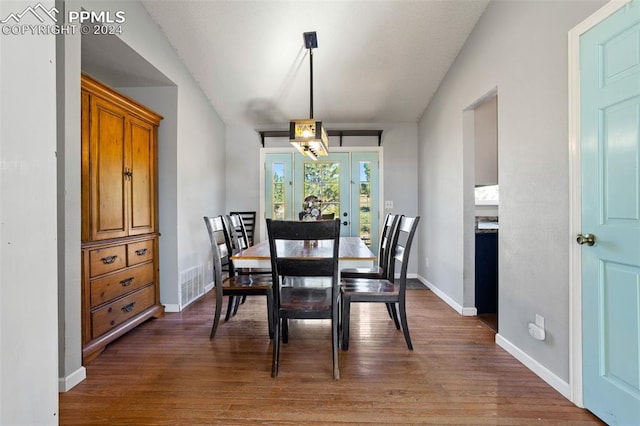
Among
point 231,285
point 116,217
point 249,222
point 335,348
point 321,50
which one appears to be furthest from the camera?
point 249,222

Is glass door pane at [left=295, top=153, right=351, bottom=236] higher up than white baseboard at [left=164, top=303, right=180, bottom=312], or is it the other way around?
glass door pane at [left=295, top=153, right=351, bottom=236]

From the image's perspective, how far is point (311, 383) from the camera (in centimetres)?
185

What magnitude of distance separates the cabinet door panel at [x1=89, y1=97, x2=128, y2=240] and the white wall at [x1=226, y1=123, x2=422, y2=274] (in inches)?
89.9

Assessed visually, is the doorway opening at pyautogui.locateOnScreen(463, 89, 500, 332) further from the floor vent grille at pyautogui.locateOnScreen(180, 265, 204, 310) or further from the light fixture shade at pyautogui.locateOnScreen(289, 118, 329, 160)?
the floor vent grille at pyautogui.locateOnScreen(180, 265, 204, 310)

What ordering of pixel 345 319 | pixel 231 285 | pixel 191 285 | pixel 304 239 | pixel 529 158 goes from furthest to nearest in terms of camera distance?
pixel 191 285 → pixel 231 285 → pixel 345 319 → pixel 529 158 → pixel 304 239

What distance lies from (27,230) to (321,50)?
10.6 feet

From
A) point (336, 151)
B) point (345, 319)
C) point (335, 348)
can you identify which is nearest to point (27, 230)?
point (335, 348)

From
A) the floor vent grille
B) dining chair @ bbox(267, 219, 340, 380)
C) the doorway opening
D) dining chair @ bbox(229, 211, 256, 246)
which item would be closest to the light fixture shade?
dining chair @ bbox(267, 219, 340, 380)

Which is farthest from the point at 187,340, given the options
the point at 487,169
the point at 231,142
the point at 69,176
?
the point at 487,169

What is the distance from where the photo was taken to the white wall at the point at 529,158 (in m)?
1.78

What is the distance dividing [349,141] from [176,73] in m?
2.59

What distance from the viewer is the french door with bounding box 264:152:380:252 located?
4719mm

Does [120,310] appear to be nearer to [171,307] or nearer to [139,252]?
[139,252]

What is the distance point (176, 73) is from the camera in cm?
315
